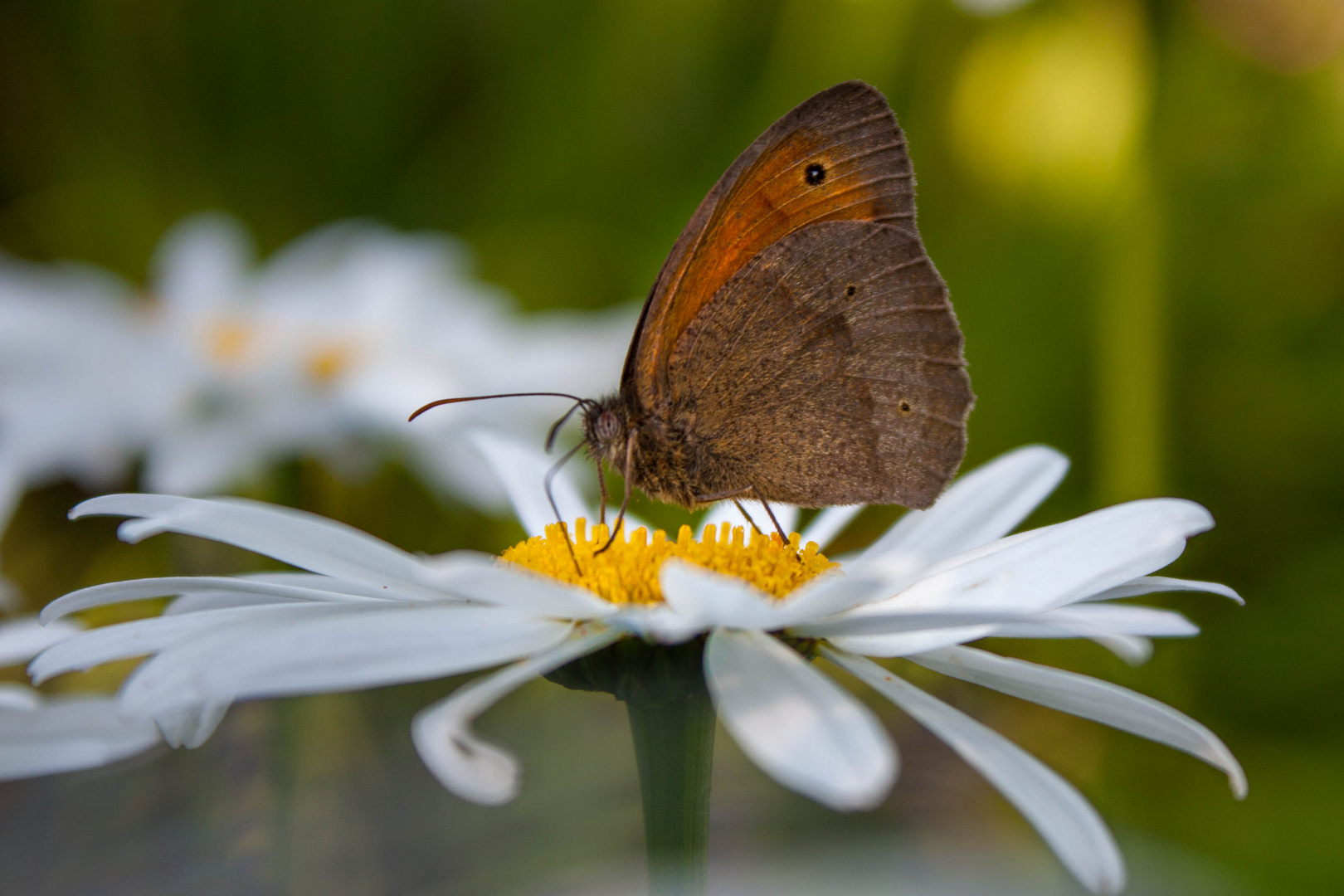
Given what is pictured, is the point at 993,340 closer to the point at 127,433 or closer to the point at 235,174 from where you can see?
the point at 127,433

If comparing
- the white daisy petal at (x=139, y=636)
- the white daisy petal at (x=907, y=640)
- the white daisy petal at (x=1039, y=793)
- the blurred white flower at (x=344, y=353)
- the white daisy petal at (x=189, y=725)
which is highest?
the blurred white flower at (x=344, y=353)

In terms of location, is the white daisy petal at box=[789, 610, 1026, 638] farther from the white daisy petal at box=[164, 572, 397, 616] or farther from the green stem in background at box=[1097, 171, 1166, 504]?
the green stem in background at box=[1097, 171, 1166, 504]

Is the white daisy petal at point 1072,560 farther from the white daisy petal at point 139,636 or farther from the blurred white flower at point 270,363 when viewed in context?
the blurred white flower at point 270,363

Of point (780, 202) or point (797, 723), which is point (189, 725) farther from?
point (780, 202)

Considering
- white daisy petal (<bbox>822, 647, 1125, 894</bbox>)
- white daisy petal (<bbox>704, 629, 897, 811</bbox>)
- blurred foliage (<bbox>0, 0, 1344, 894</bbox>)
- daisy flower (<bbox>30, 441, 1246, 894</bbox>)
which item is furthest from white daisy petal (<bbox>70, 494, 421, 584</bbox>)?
blurred foliage (<bbox>0, 0, 1344, 894</bbox>)

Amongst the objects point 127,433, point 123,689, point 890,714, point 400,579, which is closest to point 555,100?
point 127,433

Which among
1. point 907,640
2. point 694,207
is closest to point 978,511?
point 907,640

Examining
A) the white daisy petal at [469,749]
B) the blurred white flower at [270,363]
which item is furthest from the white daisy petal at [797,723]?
the blurred white flower at [270,363]

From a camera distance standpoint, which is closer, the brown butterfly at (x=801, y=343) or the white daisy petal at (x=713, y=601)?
the white daisy petal at (x=713, y=601)
